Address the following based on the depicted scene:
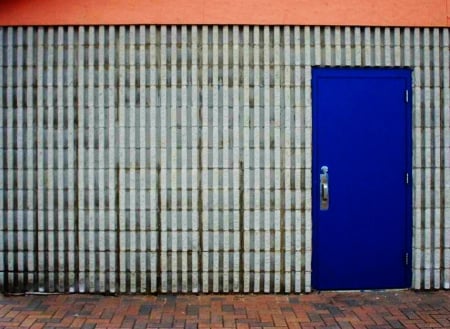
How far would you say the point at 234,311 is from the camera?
538 centimetres

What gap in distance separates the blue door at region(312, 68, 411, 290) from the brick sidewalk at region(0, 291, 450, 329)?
0.90 ft

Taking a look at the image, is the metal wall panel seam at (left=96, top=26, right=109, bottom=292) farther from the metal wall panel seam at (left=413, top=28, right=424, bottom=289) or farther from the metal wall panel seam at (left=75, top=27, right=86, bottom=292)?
the metal wall panel seam at (left=413, top=28, right=424, bottom=289)

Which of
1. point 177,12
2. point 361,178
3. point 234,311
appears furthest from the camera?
point 361,178

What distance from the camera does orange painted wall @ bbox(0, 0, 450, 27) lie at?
5.78 meters

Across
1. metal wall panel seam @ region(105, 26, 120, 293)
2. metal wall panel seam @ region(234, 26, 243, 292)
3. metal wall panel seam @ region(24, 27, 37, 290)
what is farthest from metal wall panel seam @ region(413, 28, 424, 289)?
metal wall panel seam @ region(24, 27, 37, 290)

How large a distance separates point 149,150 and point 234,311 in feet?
5.84

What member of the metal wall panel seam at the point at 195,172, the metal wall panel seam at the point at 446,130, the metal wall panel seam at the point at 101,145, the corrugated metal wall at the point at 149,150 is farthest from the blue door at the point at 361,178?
the metal wall panel seam at the point at 101,145

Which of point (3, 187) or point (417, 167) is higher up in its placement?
point (417, 167)

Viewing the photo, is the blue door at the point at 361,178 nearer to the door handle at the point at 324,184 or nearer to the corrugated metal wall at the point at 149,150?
the door handle at the point at 324,184

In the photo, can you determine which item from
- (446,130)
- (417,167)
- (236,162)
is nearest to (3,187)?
(236,162)

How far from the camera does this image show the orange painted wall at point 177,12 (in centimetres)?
578

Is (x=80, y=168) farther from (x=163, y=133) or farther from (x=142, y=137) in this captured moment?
(x=163, y=133)

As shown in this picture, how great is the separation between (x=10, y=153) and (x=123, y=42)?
1.59 meters

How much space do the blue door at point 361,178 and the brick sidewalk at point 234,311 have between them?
0.27 m
